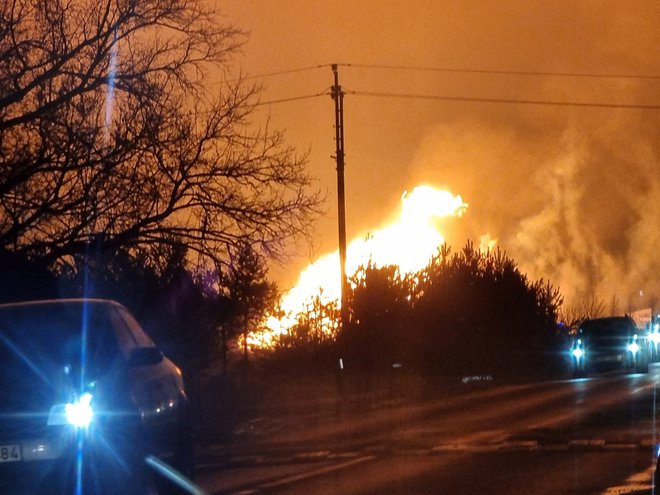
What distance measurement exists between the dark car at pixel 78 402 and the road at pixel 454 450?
1812 mm

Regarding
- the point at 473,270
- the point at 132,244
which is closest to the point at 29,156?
the point at 132,244

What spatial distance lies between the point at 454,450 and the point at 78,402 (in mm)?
6772

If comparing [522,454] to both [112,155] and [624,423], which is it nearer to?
[624,423]

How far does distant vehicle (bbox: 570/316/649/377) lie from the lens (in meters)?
34.3

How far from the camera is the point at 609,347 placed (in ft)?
113

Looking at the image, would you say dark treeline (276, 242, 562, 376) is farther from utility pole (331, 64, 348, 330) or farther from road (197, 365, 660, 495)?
road (197, 365, 660, 495)

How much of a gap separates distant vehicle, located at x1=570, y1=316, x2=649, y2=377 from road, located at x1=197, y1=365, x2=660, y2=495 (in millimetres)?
10838

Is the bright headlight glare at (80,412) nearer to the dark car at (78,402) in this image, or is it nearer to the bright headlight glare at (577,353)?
the dark car at (78,402)

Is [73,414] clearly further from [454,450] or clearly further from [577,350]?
[577,350]

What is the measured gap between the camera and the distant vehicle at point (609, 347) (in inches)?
1352

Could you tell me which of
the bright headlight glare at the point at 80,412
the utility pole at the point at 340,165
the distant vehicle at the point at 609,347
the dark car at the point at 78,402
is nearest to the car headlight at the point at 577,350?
the distant vehicle at the point at 609,347

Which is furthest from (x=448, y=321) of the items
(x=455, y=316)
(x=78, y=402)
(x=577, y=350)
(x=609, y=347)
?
(x=78, y=402)

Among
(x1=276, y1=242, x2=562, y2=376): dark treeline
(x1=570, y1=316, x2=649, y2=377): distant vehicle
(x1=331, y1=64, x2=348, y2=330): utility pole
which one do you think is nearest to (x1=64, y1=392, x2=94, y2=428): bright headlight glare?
(x1=331, y1=64, x2=348, y2=330): utility pole

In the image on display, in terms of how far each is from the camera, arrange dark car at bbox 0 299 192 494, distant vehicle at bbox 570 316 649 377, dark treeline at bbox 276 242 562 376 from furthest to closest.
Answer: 1. dark treeline at bbox 276 242 562 376
2. distant vehicle at bbox 570 316 649 377
3. dark car at bbox 0 299 192 494
